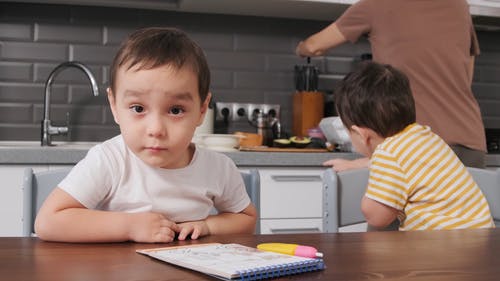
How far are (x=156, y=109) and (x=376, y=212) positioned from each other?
68 cm

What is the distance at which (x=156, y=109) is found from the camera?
0.90 m

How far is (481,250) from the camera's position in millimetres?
850

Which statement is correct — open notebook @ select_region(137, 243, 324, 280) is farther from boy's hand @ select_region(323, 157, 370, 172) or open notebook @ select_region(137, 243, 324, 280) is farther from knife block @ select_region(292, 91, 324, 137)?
knife block @ select_region(292, 91, 324, 137)

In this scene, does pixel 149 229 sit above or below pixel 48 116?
below

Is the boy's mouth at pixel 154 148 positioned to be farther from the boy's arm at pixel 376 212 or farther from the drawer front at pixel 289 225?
the drawer front at pixel 289 225

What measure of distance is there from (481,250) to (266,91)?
2.06 metres

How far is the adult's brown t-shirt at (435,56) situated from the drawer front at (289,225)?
1.80ft

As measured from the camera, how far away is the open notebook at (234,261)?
23.8 inches

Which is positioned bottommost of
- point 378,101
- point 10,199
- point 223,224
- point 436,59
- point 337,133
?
point 10,199

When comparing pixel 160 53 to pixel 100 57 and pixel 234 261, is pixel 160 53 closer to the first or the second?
pixel 234 261

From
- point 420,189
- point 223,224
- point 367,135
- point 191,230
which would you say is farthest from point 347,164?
point 191,230

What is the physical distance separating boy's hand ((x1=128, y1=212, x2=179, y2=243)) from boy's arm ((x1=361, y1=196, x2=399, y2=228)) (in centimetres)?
63

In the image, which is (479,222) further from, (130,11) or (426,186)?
(130,11)

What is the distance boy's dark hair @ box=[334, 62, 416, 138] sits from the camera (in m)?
1.57
